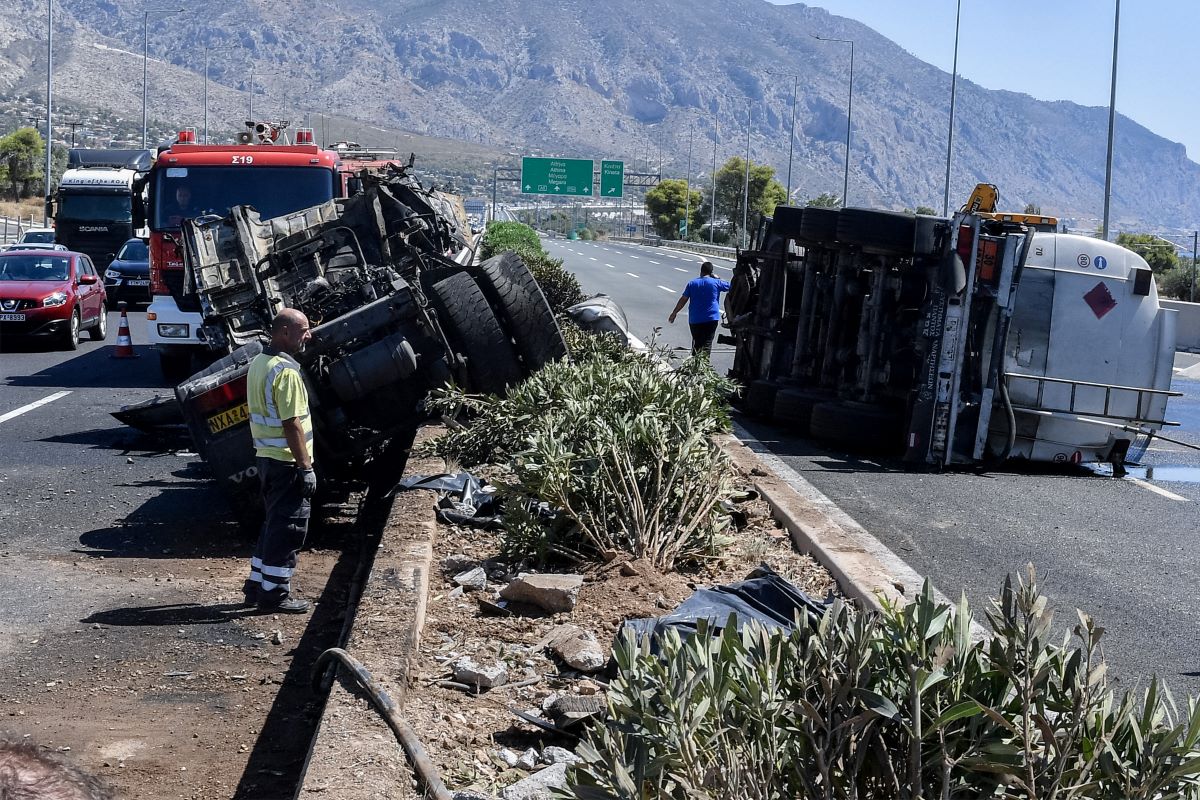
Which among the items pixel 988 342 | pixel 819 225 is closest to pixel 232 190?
pixel 819 225

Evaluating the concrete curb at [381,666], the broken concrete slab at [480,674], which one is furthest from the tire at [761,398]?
the broken concrete slab at [480,674]

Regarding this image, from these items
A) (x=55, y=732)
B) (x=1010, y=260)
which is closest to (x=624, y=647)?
(x=55, y=732)

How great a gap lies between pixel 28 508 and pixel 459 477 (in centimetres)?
320

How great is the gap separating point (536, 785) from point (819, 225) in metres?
9.23

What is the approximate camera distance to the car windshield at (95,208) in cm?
3409

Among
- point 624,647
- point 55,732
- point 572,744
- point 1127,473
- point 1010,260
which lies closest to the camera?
point 624,647

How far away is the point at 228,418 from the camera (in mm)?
8719

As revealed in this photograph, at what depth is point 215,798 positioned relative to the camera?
15.6 feet

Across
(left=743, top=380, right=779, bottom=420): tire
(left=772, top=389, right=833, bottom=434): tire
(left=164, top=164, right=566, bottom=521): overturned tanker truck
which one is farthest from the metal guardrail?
(left=164, top=164, right=566, bottom=521): overturned tanker truck

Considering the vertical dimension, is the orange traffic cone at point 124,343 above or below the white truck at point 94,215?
below

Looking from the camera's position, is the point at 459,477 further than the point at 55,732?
Yes

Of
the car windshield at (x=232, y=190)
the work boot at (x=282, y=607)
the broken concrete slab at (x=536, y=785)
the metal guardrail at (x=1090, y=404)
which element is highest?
the car windshield at (x=232, y=190)

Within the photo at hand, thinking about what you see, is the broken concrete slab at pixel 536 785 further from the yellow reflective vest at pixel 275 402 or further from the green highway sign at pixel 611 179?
the green highway sign at pixel 611 179

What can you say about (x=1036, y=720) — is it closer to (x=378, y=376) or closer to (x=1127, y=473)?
(x=378, y=376)
